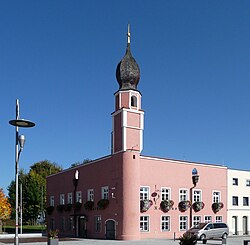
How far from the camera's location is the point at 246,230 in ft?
166

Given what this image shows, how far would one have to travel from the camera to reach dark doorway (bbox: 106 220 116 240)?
4110 centimetres

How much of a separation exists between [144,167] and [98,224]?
7388mm

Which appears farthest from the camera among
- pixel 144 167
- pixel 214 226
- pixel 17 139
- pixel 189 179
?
pixel 189 179

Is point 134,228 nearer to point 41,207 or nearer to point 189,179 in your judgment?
point 189,179

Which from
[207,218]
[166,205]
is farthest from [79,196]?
[207,218]

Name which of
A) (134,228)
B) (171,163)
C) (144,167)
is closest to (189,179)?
(171,163)

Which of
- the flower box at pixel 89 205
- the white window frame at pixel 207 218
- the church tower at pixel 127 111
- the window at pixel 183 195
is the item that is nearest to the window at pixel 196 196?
the window at pixel 183 195

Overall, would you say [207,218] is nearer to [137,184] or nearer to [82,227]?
[137,184]

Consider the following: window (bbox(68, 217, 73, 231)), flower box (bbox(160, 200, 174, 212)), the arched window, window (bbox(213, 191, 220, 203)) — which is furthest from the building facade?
window (bbox(68, 217, 73, 231))

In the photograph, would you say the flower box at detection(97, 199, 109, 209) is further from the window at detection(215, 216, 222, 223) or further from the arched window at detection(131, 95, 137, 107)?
the window at detection(215, 216, 222, 223)

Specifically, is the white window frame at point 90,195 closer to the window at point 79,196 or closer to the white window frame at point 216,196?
the window at point 79,196

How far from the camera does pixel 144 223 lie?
4122 cm

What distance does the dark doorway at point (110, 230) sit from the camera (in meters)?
41.1

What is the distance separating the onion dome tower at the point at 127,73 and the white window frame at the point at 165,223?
41.9 ft
